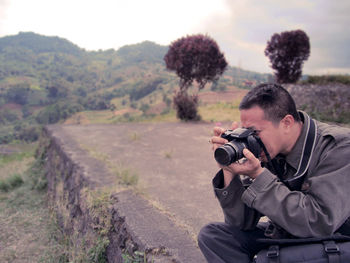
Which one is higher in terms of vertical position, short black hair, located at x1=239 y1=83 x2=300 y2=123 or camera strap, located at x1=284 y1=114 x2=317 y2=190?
short black hair, located at x1=239 y1=83 x2=300 y2=123

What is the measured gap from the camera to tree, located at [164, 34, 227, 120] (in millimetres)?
10682

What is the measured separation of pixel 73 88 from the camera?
140 feet

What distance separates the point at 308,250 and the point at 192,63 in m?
9.96

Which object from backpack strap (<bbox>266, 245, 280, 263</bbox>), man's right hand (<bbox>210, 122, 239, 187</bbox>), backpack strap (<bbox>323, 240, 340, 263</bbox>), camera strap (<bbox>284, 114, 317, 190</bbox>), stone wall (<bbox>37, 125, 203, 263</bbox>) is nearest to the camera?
backpack strap (<bbox>323, 240, 340, 263</bbox>)

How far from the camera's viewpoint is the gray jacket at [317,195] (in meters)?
1.33

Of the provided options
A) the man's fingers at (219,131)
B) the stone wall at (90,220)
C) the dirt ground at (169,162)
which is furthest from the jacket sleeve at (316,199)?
the dirt ground at (169,162)

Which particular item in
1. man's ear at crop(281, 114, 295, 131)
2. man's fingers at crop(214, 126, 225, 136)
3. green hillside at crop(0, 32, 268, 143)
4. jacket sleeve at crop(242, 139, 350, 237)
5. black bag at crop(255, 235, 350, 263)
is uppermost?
man's ear at crop(281, 114, 295, 131)

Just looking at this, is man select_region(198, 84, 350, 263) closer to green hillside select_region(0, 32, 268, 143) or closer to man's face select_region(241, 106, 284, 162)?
man's face select_region(241, 106, 284, 162)

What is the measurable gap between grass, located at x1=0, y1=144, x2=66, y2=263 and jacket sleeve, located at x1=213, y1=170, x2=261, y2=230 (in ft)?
7.20

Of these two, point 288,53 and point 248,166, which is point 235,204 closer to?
point 248,166

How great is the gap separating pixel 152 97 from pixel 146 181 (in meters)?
32.1

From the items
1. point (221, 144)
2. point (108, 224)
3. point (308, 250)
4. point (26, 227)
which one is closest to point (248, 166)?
point (221, 144)

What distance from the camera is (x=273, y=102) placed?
5.50ft

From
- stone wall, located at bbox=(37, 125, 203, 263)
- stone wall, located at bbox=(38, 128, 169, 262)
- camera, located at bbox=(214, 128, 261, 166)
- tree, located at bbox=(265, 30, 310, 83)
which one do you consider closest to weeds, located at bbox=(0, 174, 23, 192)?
stone wall, located at bbox=(38, 128, 169, 262)
